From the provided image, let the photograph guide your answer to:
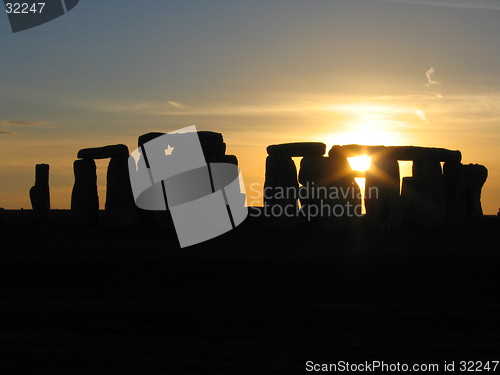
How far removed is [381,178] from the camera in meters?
27.7

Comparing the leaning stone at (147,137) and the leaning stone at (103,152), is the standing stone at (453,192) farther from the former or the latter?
the leaning stone at (103,152)

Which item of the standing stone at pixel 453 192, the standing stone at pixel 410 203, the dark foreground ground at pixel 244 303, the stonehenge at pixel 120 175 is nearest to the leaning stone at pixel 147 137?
the stonehenge at pixel 120 175

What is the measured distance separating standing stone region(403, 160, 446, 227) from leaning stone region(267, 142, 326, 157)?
3752mm

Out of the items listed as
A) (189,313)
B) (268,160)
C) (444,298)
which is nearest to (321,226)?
(268,160)

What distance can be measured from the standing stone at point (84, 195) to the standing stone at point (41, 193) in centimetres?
385

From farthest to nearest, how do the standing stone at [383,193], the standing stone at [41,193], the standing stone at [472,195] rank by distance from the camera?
the standing stone at [41,193]
the standing stone at [472,195]
the standing stone at [383,193]

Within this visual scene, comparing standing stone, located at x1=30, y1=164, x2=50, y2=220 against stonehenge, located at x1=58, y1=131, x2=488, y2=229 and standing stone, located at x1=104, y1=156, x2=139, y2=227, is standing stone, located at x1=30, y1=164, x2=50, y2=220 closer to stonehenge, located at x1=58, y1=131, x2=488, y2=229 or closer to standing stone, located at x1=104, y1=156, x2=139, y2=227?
stonehenge, located at x1=58, y1=131, x2=488, y2=229

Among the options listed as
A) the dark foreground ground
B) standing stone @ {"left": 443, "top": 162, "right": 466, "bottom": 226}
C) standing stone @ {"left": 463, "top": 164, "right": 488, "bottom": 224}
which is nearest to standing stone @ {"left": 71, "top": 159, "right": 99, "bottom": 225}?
the dark foreground ground

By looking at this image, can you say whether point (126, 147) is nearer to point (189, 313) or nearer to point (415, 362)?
point (189, 313)

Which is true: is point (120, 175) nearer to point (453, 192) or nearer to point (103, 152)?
point (103, 152)

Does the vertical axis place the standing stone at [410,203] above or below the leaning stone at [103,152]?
below

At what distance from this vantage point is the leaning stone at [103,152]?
28438 millimetres

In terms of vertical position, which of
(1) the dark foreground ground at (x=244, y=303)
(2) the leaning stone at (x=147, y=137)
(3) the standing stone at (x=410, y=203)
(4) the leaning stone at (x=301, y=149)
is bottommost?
(1) the dark foreground ground at (x=244, y=303)

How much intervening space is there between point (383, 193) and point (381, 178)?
53cm
